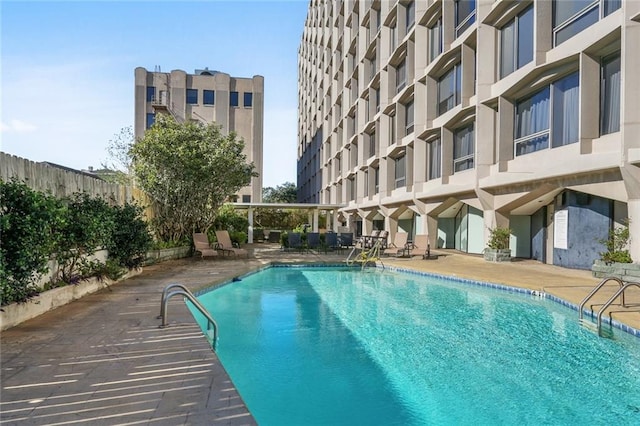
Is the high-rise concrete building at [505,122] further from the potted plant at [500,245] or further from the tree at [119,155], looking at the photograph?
the tree at [119,155]

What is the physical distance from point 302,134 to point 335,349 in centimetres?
5223

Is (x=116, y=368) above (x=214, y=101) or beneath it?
beneath

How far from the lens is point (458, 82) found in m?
17.3

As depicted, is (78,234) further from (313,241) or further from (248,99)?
(248,99)

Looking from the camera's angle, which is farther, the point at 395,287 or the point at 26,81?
the point at 395,287

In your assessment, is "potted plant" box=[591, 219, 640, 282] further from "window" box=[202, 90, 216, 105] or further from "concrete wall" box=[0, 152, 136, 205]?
"window" box=[202, 90, 216, 105]

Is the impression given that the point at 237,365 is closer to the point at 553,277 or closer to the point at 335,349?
the point at 335,349

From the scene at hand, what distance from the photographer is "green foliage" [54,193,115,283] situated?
6.63 m

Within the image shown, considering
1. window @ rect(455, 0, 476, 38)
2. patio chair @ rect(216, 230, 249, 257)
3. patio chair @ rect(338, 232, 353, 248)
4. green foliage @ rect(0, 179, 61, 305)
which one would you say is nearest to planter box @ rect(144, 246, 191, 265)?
patio chair @ rect(216, 230, 249, 257)

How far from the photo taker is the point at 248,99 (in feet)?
131

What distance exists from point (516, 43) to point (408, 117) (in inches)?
329

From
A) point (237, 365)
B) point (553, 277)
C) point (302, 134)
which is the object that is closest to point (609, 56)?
point (553, 277)

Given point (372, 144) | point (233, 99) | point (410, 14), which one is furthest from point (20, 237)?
point (233, 99)

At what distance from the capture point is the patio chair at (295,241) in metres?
19.4
